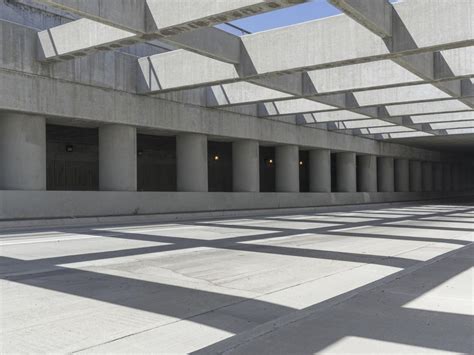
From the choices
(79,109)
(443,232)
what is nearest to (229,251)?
(443,232)

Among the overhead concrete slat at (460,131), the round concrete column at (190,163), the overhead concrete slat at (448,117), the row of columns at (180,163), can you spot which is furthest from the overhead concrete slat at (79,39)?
the overhead concrete slat at (460,131)

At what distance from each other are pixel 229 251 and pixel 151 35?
665 centimetres

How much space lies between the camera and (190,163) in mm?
24641

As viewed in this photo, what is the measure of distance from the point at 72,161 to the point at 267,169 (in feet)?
61.8

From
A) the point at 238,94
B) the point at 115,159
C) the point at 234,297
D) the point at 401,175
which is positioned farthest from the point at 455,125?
the point at 234,297

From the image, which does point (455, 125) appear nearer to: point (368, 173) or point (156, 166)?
point (368, 173)

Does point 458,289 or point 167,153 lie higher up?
point 167,153

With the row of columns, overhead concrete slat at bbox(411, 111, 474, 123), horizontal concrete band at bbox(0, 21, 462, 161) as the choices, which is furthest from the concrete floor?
overhead concrete slat at bbox(411, 111, 474, 123)

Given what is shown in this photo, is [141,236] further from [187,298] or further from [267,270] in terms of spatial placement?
[187,298]

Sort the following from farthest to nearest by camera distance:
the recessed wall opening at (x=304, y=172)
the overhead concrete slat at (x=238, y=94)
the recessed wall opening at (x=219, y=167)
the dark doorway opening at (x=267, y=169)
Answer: the recessed wall opening at (x=304, y=172) → the dark doorway opening at (x=267, y=169) → the recessed wall opening at (x=219, y=167) → the overhead concrete slat at (x=238, y=94)

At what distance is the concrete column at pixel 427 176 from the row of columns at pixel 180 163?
11139 millimetres

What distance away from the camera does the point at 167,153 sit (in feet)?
124

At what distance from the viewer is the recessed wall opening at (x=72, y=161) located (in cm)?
3091

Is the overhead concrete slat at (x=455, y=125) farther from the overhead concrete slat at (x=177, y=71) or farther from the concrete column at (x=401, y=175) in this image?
the overhead concrete slat at (x=177, y=71)
